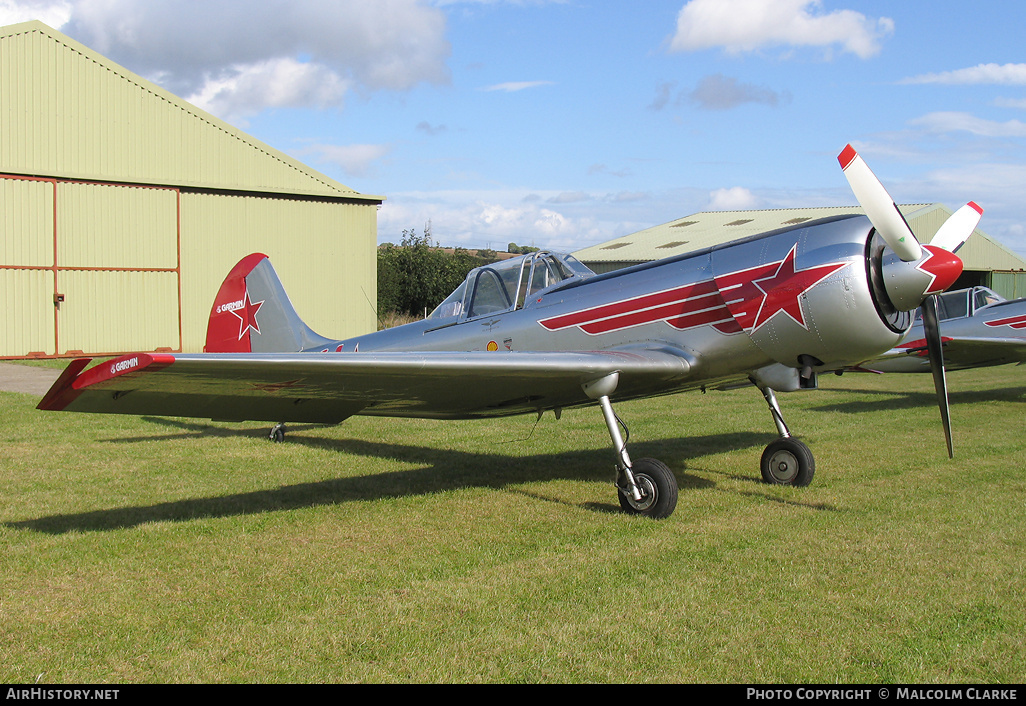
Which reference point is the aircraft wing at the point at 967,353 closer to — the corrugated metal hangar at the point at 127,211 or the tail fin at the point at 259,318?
the tail fin at the point at 259,318

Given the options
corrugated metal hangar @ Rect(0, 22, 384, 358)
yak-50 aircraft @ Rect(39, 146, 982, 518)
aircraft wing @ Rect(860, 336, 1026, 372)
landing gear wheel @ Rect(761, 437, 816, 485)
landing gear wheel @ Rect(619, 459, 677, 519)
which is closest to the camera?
yak-50 aircraft @ Rect(39, 146, 982, 518)

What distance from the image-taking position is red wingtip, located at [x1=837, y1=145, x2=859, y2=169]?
17.9 ft

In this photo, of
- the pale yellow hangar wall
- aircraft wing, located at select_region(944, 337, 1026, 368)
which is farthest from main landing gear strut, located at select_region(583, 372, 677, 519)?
the pale yellow hangar wall

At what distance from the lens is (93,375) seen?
4.17 meters

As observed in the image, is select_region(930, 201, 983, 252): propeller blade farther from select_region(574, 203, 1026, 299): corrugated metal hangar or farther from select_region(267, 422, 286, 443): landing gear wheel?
select_region(574, 203, 1026, 299): corrugated metal hangar

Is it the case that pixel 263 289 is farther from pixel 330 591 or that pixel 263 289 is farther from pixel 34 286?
pixel 34 286

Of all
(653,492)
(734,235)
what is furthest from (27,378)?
(734,235)

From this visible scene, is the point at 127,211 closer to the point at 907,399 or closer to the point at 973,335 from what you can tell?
the point at 907,399

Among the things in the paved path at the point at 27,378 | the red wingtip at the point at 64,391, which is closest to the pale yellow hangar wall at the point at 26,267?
the paved path at the point at 27,378

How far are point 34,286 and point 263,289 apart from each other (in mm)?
13482

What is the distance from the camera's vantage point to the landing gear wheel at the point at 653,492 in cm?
567

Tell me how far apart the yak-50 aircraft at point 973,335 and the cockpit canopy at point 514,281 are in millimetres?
7532

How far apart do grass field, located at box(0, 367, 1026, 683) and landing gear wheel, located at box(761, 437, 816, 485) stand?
22 centimetres
